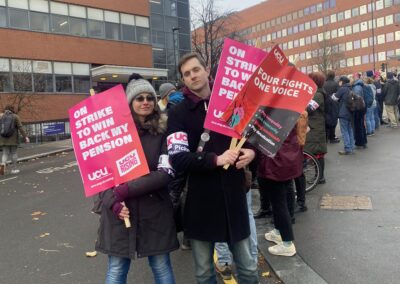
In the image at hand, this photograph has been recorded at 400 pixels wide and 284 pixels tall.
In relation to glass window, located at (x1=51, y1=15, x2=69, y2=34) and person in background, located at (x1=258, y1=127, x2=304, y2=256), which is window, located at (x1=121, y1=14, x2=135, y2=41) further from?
person in background, located at (x1=258, y1=127, x2=304, y2=256)

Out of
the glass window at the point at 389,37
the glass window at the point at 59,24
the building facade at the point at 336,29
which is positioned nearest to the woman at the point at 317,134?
the glass window at the point at 59,24

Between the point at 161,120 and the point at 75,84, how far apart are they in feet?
94.0

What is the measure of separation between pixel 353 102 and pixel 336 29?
93.0 meters

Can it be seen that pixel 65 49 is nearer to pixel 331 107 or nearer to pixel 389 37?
pixel 331 107

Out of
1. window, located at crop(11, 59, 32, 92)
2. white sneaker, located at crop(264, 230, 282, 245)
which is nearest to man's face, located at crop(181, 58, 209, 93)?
white sneaker, located at crop(264, 230, 282, 245)

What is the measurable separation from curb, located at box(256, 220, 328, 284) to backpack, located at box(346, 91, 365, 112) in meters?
6.07

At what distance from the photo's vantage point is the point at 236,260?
325 centimetres

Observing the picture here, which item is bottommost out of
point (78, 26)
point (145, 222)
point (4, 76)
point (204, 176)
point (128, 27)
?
point (145, 222)

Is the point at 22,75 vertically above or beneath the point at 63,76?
beneath

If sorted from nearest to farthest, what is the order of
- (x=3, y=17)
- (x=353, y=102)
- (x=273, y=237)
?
(x=273, y=237) → (x=353, y=102) → (x=3, y=17)

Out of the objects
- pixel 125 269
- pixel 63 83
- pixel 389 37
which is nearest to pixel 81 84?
pixel 63 83

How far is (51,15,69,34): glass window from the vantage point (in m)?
29.0

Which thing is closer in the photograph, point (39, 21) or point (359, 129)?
point (359, 129)

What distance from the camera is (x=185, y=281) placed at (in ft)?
13.9
